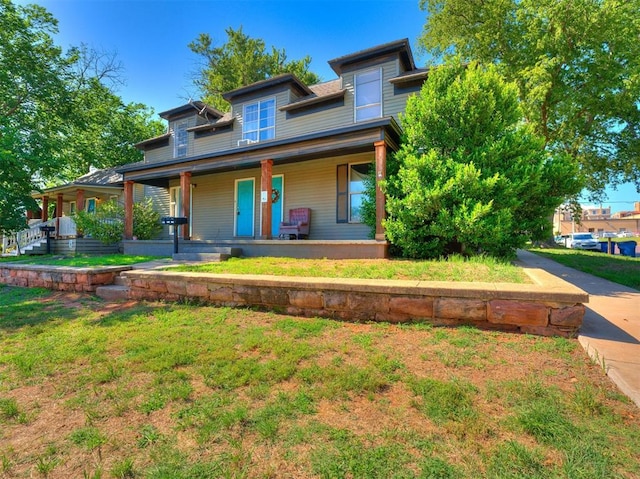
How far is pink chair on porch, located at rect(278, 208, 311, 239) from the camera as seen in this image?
31.5ft

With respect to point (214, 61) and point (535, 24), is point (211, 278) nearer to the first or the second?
point (535, 24)

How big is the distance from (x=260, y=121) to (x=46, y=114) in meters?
12.8

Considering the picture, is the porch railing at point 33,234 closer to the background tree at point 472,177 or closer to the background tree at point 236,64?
the background tree at point 236,64

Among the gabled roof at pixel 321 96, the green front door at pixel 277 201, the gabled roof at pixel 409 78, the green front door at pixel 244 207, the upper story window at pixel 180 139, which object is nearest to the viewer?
the gabled roof at pixel 409 78

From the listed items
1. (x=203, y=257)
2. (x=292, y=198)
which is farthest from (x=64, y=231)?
(x=292, y=198)

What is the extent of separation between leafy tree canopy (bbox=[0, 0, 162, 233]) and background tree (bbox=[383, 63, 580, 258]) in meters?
12.9

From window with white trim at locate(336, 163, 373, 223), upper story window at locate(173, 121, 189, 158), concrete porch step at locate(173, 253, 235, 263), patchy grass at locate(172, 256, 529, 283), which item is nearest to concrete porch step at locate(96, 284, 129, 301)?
patchy grass at locate(172, 256, 529, 283)

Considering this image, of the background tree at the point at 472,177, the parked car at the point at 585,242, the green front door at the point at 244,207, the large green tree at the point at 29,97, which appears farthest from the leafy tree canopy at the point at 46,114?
the parked car at the point at 585,242

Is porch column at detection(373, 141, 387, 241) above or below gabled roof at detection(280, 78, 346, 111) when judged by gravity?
below

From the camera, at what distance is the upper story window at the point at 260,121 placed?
11656 mm

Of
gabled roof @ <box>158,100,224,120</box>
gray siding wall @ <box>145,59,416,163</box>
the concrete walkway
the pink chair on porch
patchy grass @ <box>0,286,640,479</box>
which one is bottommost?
patchy grass @ <box>0,286,640,479</box>

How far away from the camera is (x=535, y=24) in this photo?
41.1 feet

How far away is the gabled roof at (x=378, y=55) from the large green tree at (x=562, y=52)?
14.8 ft

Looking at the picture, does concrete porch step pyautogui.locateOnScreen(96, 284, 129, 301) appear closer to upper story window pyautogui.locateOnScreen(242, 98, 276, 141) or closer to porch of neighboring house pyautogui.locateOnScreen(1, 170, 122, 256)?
porch of neighboring house pyautogui.locateOnScreen(1, 170, 122, 256)
